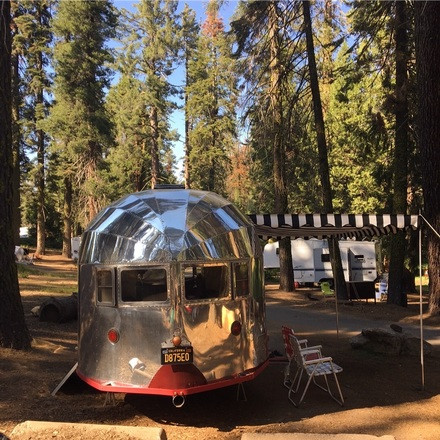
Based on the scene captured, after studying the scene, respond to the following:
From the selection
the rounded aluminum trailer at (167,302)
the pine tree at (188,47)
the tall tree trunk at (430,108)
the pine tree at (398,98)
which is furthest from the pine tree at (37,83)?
the rounded aluminum trailer at (167,302)

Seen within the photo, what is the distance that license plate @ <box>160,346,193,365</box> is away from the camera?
16.5ft

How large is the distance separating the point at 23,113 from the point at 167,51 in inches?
464

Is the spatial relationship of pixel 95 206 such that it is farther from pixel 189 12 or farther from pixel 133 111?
pixel 189 12

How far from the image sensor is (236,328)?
5484 mm

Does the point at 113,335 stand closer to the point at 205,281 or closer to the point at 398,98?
the point at 205,281

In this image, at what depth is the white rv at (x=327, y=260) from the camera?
84.0 feet

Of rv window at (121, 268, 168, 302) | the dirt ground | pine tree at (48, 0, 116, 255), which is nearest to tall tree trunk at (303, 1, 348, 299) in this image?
the dirt ground

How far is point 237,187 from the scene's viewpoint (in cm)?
4794

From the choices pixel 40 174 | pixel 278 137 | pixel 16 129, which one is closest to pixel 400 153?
pixel 278 137

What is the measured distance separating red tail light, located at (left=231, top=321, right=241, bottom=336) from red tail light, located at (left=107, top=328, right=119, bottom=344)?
4.26 ft

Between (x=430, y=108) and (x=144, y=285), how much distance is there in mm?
10009

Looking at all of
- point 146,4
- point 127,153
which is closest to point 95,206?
point 127,153

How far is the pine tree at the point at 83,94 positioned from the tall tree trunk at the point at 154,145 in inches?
155

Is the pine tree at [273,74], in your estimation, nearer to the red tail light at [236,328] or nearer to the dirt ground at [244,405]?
the dirt ground at [244,405]
